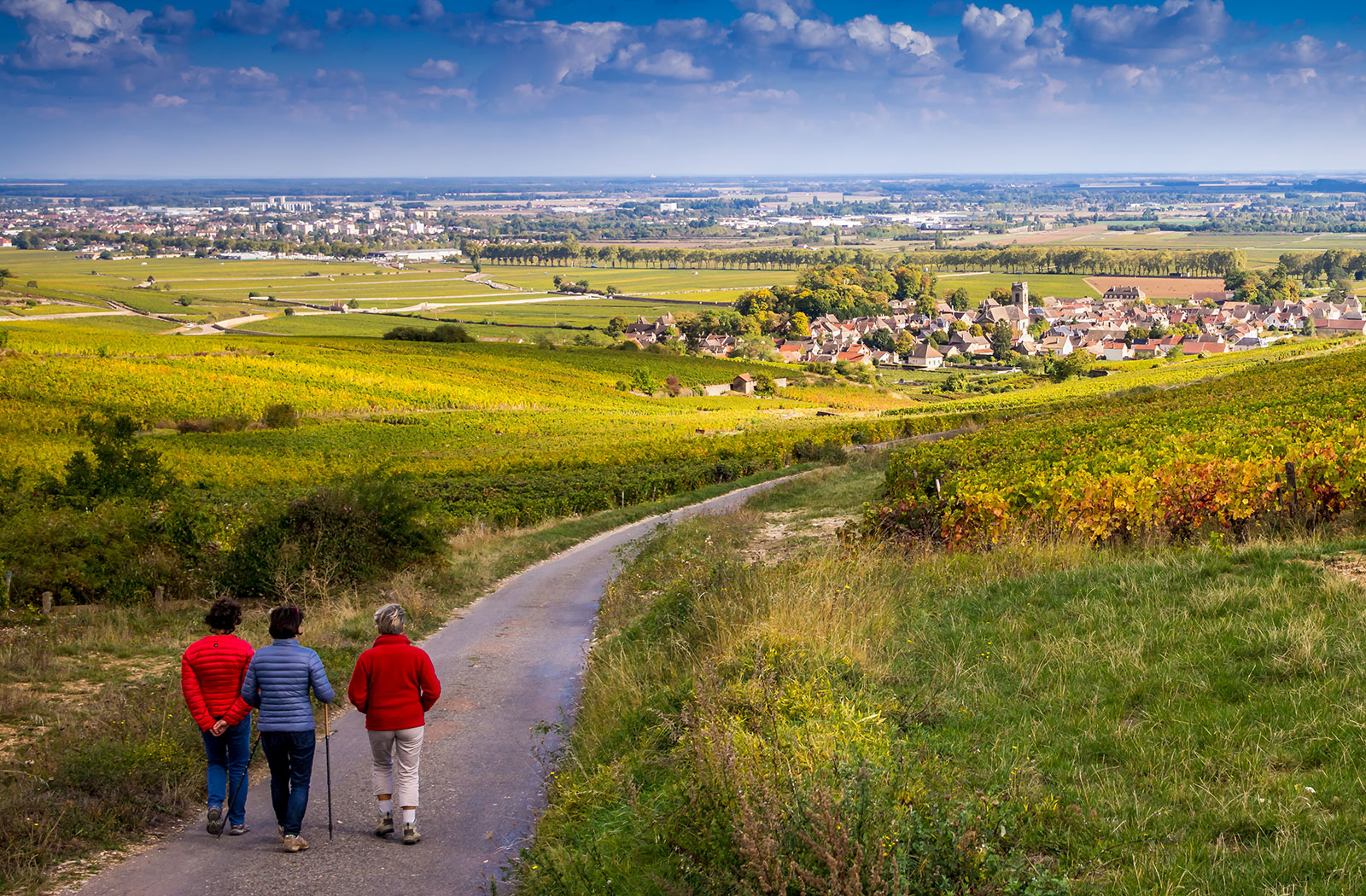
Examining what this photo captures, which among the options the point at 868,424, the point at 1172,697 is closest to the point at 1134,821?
the point at 1172,697

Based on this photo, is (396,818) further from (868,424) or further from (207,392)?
(207,392)

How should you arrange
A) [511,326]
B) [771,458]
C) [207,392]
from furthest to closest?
[511,326], [207,392], [771,458]

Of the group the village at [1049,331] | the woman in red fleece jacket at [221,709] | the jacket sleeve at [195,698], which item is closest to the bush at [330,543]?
the woman in red fleece jacket at [221,709]

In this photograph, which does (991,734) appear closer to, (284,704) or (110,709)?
(284,704)

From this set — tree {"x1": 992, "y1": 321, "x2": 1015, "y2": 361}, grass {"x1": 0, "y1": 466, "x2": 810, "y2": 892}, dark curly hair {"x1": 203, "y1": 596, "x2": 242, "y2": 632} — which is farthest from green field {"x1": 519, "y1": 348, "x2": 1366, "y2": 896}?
tree {"x1": 992, "y1": 321, "x2": 1015, "y2": 361}

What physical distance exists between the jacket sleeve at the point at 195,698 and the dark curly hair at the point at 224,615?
1.00 ft

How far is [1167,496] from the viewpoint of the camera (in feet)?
36.4

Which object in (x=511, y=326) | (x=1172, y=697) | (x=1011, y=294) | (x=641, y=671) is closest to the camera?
(x=1172, y=697)

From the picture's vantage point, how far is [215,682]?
734 cm

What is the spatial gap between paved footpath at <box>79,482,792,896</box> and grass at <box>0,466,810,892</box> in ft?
1.49

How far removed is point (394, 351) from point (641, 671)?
80.3 metres

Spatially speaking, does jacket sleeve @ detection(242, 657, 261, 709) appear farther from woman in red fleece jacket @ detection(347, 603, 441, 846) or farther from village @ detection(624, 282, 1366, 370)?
village @ detection(624, 282, 1366, 370)

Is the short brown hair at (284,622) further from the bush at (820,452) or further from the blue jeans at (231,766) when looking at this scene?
the bush at (820,452)

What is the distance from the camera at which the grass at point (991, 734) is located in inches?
169
